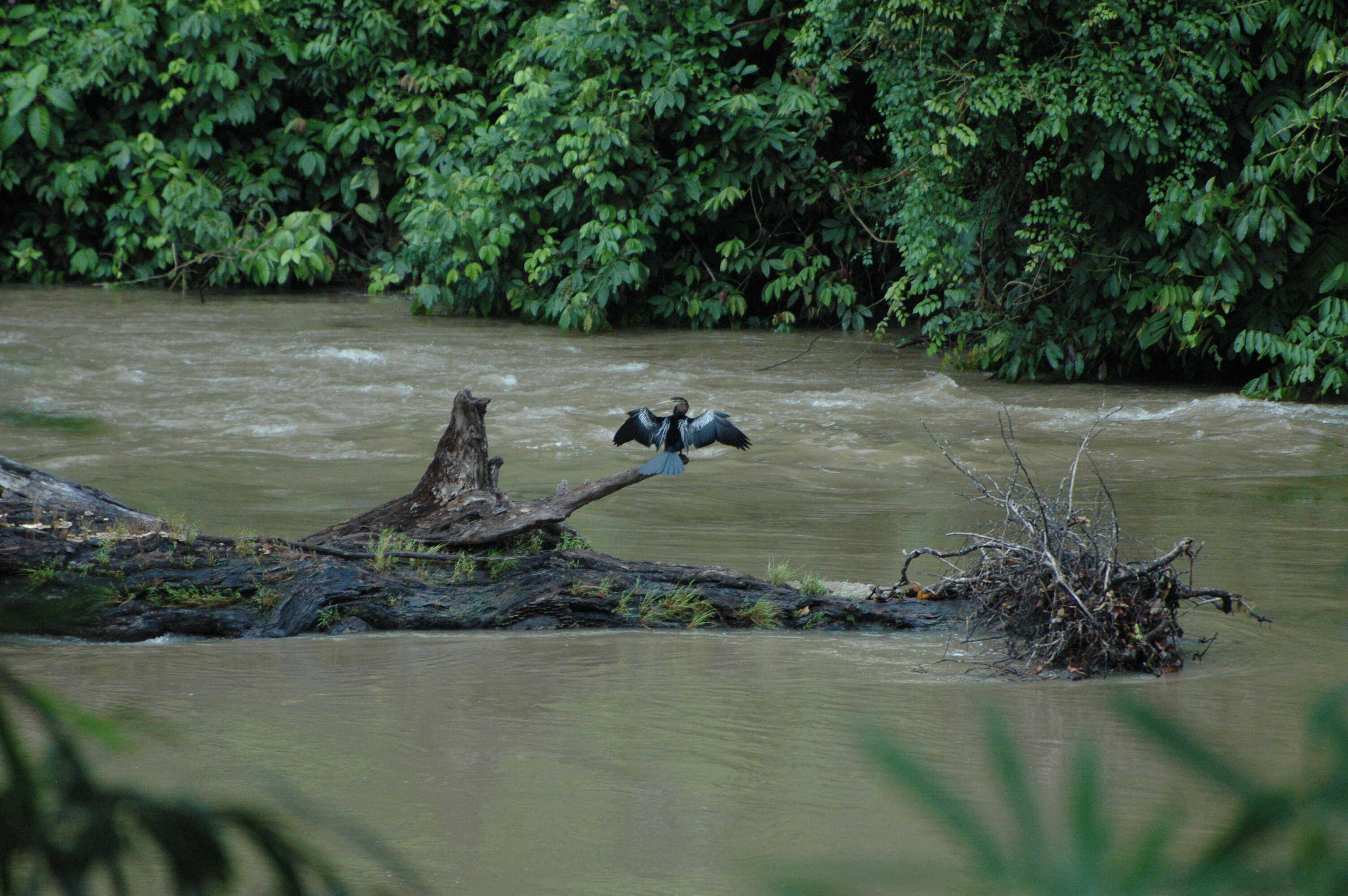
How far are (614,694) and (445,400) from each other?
643cm

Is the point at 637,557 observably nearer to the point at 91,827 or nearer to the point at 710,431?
the point at 710,431

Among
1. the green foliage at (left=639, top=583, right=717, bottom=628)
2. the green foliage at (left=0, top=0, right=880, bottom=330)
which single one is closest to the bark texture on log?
the green foliage at (left=639, top=583, right=717, bottom=628)

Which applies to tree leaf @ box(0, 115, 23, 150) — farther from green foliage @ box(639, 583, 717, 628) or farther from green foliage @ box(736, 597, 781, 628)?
green foliage @ box(736, 597, 781, 628)

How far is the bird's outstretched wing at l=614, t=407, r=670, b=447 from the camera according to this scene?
5320 mm

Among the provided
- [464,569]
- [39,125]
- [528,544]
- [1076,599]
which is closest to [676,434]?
[528,544]

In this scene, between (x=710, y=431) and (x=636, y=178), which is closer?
(x=710, y=431)

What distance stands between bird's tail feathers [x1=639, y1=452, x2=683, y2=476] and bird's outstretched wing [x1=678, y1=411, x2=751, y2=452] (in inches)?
4.8

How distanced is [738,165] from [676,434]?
25.4 feet

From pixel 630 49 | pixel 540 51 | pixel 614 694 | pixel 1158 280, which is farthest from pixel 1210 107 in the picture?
pixel 614 694

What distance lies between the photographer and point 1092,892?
1.54 ft

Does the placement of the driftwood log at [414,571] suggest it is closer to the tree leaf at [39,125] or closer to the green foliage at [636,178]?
the green foliage at [636,178]

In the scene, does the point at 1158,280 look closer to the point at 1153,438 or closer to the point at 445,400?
the point at 1153,438

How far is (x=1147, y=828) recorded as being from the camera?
1.45 ft

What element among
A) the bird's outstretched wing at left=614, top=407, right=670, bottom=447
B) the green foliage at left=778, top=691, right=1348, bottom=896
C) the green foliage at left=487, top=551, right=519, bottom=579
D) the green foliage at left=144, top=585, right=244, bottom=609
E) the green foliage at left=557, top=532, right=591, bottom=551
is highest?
the green foliage at left=778, top=691, right=1348, bottom=896
